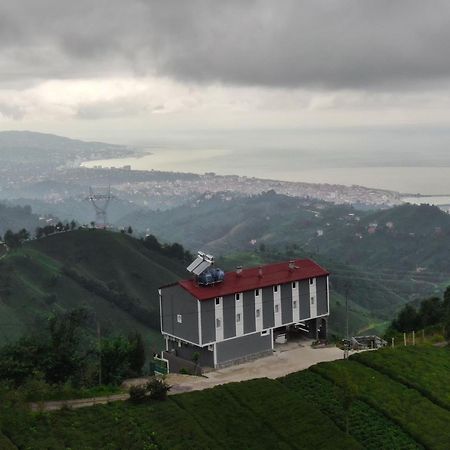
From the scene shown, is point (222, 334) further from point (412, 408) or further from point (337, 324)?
point (337, 324)

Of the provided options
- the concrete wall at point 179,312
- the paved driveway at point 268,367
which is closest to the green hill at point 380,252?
the paved driveway at point 268,367

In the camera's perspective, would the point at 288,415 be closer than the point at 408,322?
Yes

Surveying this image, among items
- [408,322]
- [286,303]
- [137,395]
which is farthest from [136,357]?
[408,322]

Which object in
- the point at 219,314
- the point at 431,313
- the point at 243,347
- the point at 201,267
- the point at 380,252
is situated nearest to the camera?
the point at 219,314

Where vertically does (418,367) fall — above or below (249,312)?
below

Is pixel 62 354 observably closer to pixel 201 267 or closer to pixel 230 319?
pixel 201 267

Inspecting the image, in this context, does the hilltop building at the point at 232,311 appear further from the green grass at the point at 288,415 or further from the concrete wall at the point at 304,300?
the green grass at the point at 288,415

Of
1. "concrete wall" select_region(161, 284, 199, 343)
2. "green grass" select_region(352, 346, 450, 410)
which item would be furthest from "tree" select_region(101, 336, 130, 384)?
"green grass" select_region(352, 346, 450, 410)
